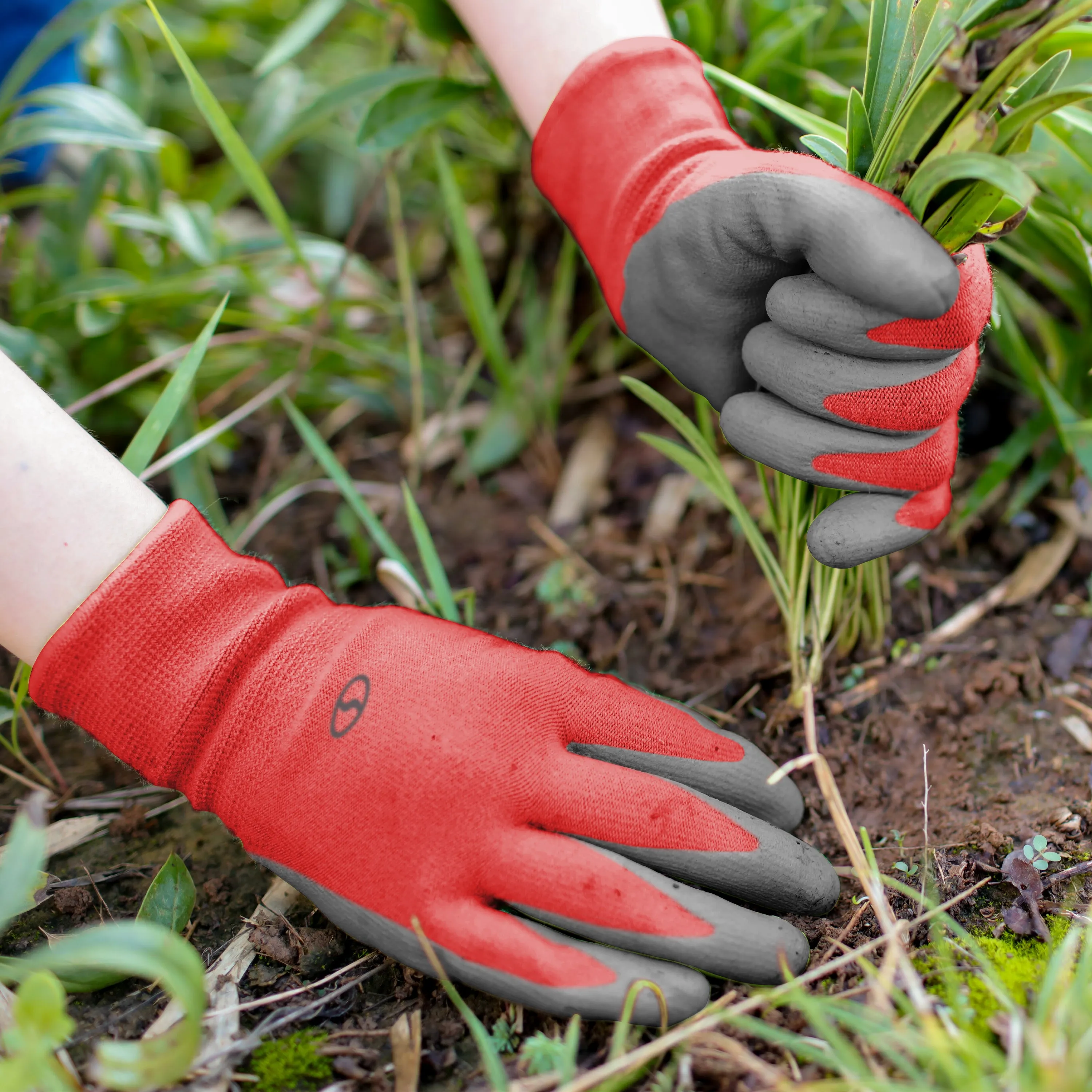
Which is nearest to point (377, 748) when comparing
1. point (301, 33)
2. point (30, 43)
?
point (301, 33)

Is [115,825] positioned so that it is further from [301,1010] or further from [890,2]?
[890,2]

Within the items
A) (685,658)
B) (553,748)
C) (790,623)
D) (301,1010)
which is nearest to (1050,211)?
(790,623)

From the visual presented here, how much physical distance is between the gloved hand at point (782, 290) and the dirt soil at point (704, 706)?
0.33m

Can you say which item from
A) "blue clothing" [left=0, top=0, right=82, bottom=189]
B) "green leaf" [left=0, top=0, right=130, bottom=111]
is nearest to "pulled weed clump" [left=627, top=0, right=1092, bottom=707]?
"green leaf" [left=0, top=0, right=130, bottom=111]

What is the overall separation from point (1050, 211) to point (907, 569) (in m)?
0.56

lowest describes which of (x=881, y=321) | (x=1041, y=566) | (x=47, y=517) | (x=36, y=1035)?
(x=1041, y=566)

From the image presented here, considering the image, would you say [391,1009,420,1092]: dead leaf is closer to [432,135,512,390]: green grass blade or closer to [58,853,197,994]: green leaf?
[58,853,197,994]: green leaf

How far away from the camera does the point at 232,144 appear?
1.26 metres

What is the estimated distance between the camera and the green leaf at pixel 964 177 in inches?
28.2

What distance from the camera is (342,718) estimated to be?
3.09 feet

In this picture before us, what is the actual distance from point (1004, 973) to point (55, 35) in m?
1.94

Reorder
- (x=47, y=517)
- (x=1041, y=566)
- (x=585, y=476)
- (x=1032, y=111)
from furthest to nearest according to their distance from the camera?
(x=585, y=476)
(x=1041, y=566)
(x=47, y=517)
(x=1032, y=111)

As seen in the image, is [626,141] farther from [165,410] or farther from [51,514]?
[51,514]

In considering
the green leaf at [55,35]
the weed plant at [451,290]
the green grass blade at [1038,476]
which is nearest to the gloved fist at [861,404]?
the weed plant at [451,290]
